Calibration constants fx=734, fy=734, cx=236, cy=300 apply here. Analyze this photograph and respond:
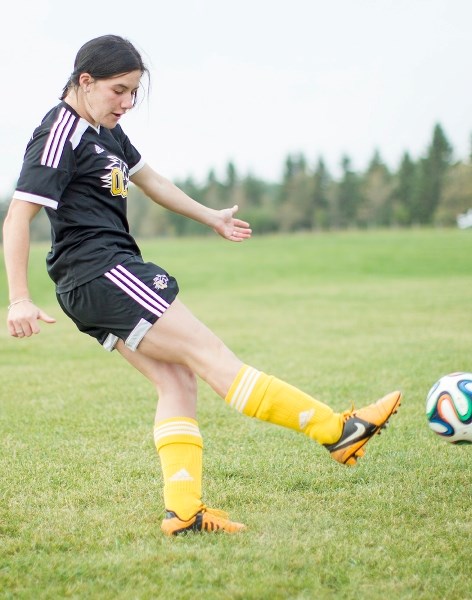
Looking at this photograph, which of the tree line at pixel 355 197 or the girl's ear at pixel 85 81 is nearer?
the girl's ear at pixel 85 81

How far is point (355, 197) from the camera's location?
3388 inches

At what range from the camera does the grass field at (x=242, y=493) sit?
269 centimetres

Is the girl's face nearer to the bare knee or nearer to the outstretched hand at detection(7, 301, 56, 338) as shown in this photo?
the outstretched hand at detection(7, 301, 56, 338)

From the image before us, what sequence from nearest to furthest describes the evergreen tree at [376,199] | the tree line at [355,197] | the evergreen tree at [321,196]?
the tree line at [355,197] < the evergreen tree at [376,199] < the evergreen tree at [321,196]

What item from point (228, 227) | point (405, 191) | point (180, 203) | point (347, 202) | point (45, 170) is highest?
point (45, 170)

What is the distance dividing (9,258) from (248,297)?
1662 centimetres

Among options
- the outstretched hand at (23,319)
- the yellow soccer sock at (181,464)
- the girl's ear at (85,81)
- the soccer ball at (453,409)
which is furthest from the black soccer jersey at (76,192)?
the soccer ball at (453,409)

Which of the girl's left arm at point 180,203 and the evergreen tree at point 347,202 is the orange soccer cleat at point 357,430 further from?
the evergreen tree at point 347,202

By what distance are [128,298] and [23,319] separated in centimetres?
44

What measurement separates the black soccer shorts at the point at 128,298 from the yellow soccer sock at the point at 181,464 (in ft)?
1.56

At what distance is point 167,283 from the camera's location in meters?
3.18

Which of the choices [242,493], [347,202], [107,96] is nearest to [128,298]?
[107,96]

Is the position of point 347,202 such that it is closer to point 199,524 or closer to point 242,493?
point 242,493

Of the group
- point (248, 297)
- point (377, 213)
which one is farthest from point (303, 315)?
point (377, 213)
